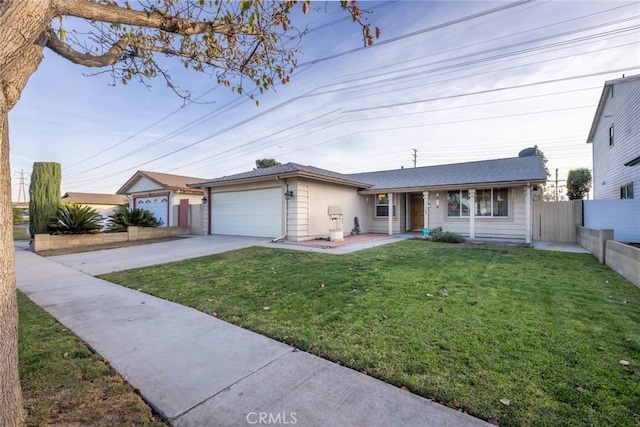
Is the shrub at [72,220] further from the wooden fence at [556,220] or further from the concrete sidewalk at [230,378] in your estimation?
the wooden fence at [556,220]

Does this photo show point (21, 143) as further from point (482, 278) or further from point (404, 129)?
point (482, 278)

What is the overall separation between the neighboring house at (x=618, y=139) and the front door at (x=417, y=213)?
8.14 meters

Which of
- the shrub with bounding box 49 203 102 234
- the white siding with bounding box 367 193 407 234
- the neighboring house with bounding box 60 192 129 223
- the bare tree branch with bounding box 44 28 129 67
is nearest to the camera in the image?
the bare tree branch with bounding box 44 28 129 67

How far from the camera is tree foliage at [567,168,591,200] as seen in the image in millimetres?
24328

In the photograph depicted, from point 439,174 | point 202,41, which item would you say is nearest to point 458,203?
point 439,174

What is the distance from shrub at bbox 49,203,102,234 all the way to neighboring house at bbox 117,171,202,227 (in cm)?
540

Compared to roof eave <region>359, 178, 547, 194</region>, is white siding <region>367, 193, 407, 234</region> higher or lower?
lower

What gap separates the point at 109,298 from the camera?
4.87 m

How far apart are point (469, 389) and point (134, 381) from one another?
275 cm

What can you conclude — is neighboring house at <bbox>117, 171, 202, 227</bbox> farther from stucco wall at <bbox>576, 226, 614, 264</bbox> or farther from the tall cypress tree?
stucco wall at <bbox>576, 226, 614, 264</bbox>

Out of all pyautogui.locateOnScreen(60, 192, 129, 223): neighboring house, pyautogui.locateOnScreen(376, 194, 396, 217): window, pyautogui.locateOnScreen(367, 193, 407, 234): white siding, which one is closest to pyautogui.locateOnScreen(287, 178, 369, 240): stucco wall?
pyautogui.locateOnScreen(367, 193, 407, 234): white siding

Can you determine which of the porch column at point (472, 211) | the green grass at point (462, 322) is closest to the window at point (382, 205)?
the porch column at point (472, 211)

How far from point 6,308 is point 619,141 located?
733 inches

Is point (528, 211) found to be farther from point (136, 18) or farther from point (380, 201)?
point (136, 18)
